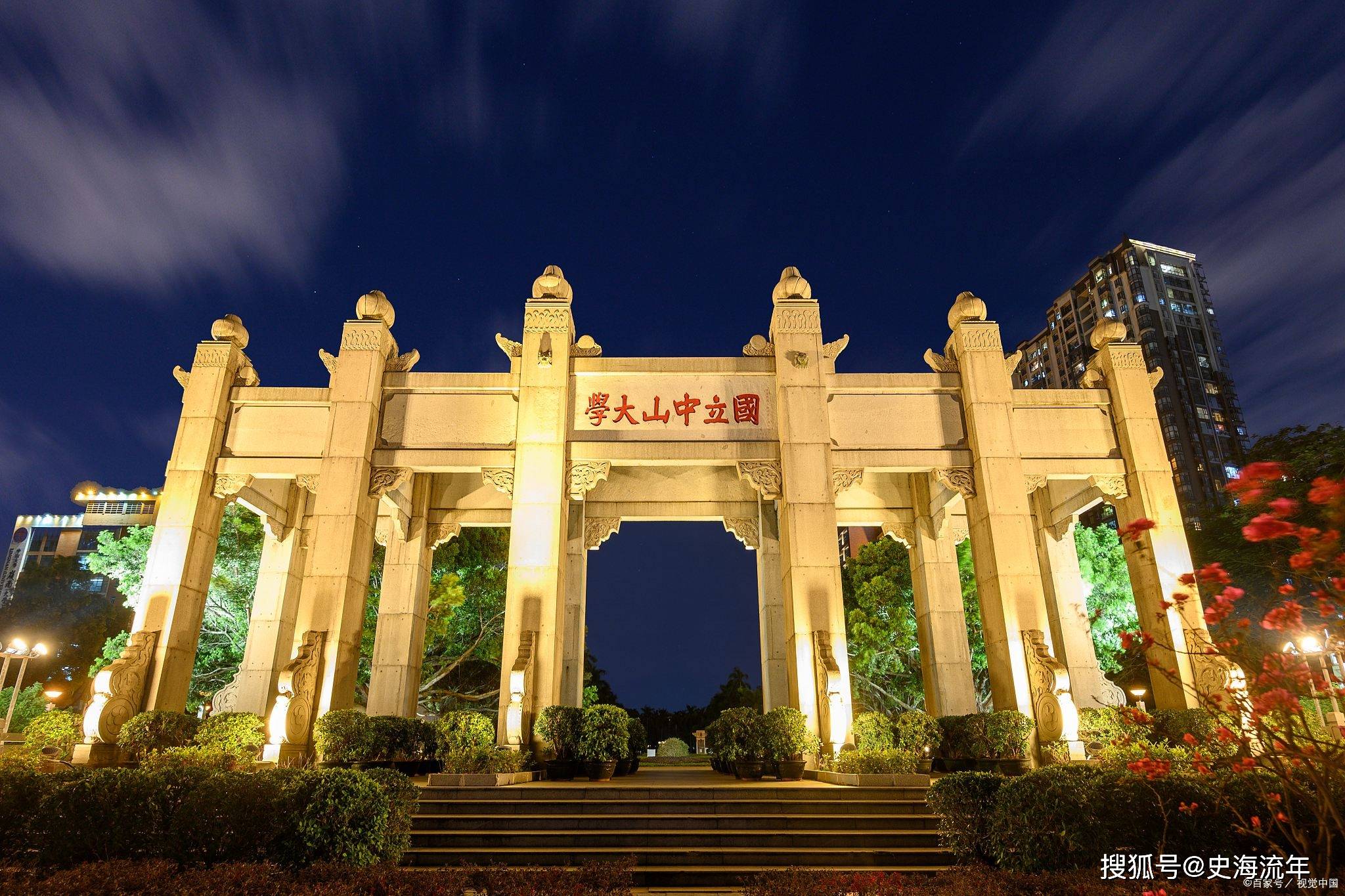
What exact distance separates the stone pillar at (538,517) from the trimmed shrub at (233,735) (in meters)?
3.60

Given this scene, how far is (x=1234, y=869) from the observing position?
5.54 metres

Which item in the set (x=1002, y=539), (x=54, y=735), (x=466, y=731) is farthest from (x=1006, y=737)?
(x=54, y=735)

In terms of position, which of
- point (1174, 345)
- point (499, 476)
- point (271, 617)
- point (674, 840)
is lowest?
point (674, 840)

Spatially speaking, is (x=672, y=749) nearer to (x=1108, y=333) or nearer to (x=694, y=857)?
(x=1108, y=333)

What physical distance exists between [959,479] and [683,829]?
340 inches

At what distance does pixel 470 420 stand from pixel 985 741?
9983 millimetres

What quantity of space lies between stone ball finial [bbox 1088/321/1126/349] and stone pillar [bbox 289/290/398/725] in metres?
13.1

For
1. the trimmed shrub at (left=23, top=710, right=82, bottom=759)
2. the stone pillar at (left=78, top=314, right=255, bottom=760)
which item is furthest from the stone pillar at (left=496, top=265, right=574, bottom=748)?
the trimmed shrub at (left=23, top=710, right=82, bottom=759)

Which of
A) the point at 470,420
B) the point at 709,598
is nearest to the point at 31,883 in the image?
the point at 470,420

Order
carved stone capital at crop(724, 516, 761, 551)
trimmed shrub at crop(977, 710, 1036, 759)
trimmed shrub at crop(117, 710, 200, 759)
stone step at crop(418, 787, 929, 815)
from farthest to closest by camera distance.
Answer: carved stone capital at crop(724, 516, 761, 551) → trimmed shrub at crop(977, 710, 1036, 759) → trimmed shrub at crop(117, 710, 200, 759) → stone step at crop(418, 787, 929, 815)

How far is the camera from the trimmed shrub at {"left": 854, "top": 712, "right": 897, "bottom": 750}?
11.4 m

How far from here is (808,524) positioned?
1333 centimetres

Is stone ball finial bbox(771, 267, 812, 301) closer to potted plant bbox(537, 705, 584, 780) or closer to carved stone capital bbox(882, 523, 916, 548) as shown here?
carved stone capital bbox(882, 523, 916, 548)

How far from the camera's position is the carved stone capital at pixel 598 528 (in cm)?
1681
